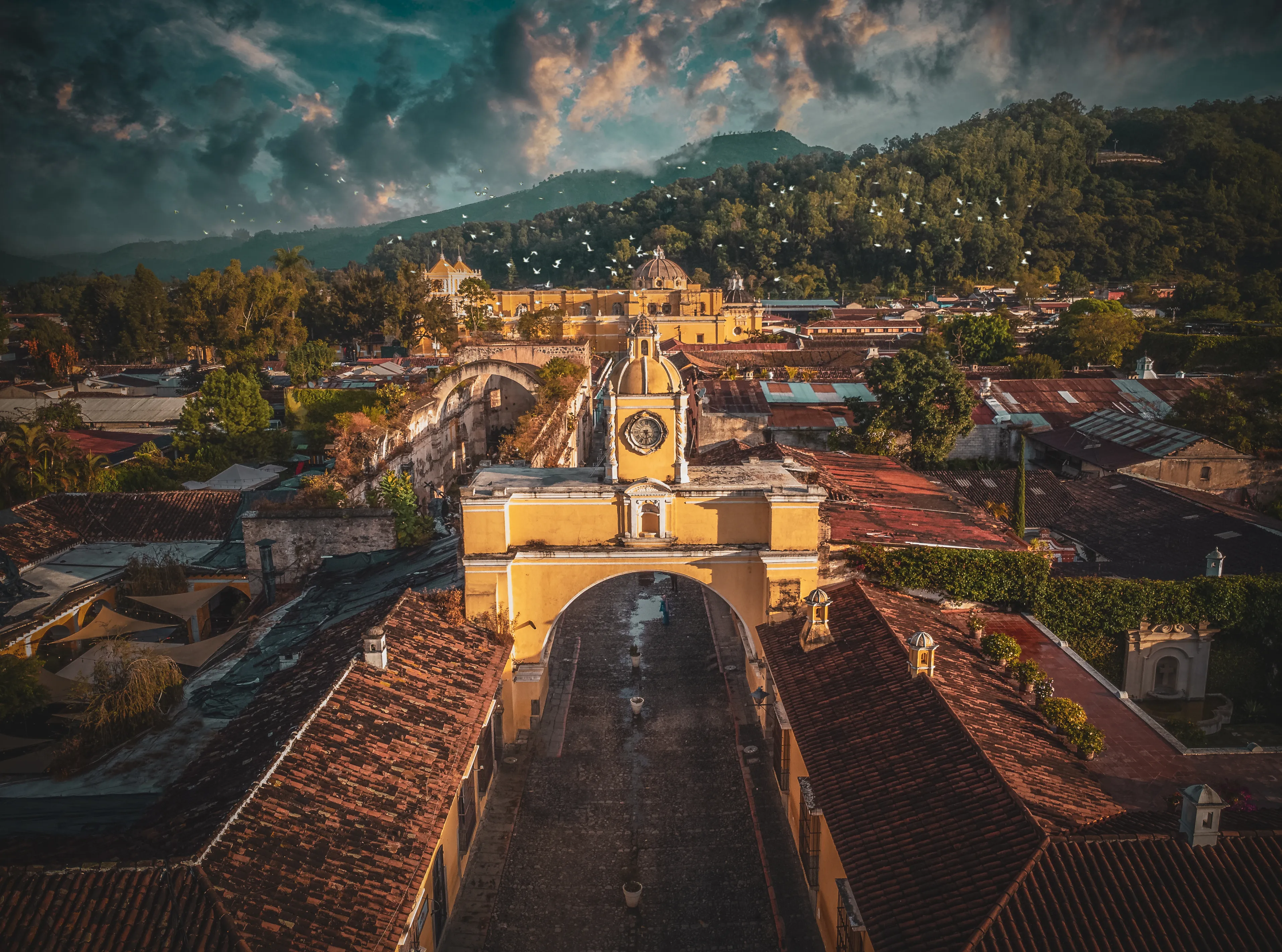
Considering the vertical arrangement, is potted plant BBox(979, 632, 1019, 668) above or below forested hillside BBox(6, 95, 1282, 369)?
below

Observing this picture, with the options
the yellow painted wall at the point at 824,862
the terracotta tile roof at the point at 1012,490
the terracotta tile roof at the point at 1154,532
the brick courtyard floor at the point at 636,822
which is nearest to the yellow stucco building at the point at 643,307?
the terracotta tile roof at the point at 1012,490

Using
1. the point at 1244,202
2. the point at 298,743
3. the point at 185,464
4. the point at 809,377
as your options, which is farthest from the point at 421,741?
the point at 1244,202

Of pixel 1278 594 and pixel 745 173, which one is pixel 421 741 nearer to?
pixel 1278 594

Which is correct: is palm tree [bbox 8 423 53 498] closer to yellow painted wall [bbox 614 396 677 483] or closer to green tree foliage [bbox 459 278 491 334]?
yellow painted wall [bbox 614 396 677 483]

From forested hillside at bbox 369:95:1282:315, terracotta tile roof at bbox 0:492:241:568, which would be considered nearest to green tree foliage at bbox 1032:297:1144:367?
forested hillside at bbox 369:95:1282:315

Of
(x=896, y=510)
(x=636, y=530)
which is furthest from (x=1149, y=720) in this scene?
(x=636, y=530)

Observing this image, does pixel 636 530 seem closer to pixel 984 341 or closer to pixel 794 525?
pixel 794 525
